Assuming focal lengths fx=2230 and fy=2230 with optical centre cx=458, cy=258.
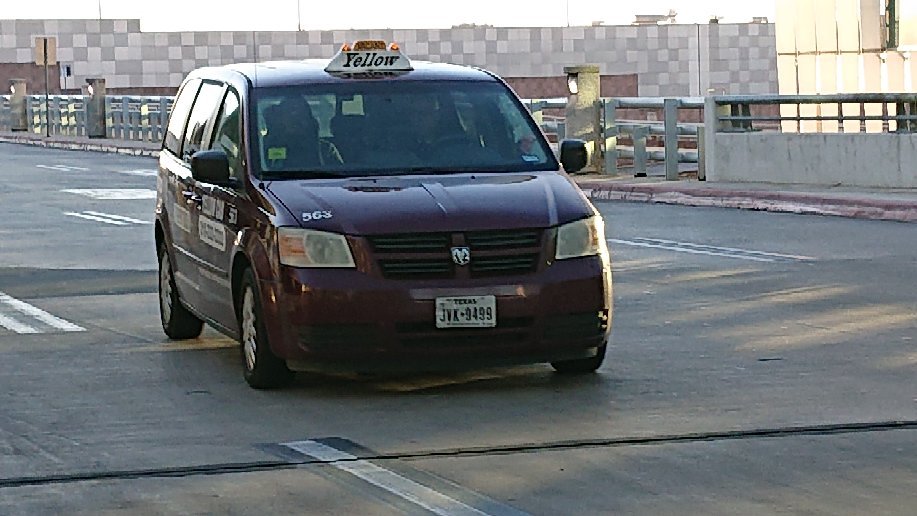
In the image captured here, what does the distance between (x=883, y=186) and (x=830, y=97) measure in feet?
4.54

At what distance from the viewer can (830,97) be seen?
26594 millimetres

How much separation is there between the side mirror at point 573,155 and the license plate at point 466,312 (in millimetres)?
1903

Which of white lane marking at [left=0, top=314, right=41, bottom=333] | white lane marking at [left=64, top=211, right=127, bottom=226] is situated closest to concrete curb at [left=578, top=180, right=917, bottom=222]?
white lane marking at [left=64, top=211, right=127, bottom=226]

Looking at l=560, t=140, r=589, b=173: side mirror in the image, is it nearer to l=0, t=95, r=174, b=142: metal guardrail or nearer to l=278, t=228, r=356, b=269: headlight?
l=278, t=228, r=356, b=269: headlight

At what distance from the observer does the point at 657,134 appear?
30766 millimetres

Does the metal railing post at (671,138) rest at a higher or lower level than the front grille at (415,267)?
higher

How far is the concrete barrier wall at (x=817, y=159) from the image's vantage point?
84.1ft

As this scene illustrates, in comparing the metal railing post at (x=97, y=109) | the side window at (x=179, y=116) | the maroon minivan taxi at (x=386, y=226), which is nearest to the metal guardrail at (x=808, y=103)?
the side window at (x=179, y=116)

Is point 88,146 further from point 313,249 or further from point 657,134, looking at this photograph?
point 313,249

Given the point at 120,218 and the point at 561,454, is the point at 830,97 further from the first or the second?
the point at 561,454

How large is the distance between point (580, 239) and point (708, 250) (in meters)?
8.71

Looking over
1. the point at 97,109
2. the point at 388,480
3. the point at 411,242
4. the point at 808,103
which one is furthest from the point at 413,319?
the point at 97,109

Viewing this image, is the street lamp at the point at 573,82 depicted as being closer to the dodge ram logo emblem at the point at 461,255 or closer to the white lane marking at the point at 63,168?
the white lane marking at the point at 63,168

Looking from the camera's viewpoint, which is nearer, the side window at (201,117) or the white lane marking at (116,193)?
the side window at (201,117)
